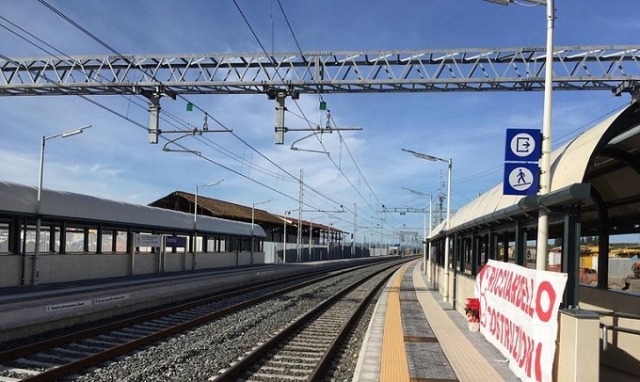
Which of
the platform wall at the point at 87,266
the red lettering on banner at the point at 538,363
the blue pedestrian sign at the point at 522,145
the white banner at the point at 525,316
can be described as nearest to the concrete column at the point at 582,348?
the white banner at the point at 525,316

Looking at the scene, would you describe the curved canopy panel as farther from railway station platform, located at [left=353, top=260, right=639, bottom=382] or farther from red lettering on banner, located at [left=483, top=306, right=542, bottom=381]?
red lettering on banner, located at [left=483, top=306, right=542, bottom=381]

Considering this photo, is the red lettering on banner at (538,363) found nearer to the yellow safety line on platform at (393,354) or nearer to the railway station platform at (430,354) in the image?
the railway station platform at (430,354)

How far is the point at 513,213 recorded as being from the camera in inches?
357

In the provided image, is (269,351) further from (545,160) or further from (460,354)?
(545,160)

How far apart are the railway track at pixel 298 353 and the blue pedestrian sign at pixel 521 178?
4.29 m

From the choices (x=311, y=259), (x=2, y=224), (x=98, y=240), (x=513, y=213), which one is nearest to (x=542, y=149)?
(x=513, y=213)

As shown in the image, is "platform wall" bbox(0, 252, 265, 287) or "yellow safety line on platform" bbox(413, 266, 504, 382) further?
"platform wall" bbox(0, 252, 265, 287)

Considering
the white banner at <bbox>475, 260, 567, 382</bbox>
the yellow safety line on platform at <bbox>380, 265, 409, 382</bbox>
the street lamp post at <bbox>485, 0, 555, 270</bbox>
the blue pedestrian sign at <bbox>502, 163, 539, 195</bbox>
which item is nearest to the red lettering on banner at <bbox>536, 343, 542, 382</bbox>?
the white banner at <bbox>475, 260, 567, 382</bbox>

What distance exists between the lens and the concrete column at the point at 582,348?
562cm

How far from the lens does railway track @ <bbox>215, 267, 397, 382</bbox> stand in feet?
29.5

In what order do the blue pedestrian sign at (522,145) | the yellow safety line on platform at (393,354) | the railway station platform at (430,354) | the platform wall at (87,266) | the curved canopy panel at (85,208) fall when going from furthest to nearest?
the platform wall at (87,266) → the curved canopy panel at (85,208) → the blue pedestrian sign at (522,145) → the yellow safety line on platform at (393,354) → the railway station platform at (430,354)

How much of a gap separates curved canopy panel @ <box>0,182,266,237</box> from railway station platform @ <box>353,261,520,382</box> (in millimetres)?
15313

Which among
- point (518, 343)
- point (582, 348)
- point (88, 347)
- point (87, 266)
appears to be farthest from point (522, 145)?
point (87, 266)

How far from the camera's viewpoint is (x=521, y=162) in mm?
8539
